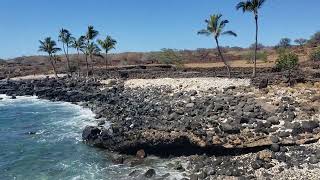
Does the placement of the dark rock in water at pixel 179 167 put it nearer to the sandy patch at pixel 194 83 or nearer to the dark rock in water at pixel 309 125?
the dark rock in water at pixel 309 125

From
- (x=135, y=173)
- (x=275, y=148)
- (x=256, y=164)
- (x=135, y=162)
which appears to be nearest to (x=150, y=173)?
(x=135, y=173)

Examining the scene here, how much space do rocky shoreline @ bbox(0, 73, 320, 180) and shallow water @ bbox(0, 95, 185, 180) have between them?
1438mm

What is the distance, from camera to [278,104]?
127 feet

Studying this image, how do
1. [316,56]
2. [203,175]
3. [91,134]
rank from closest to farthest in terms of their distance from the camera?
1. [203,175]
2. [91,134]
3. [316,56]

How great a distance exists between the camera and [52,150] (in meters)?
36.2

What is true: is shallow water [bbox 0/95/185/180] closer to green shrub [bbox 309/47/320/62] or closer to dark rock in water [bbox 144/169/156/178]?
dark rock in water [bbox 144/169/156/178]

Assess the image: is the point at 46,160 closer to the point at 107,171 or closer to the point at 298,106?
the point at 107,171

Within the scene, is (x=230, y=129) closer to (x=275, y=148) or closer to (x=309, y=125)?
(x=309, y=125)

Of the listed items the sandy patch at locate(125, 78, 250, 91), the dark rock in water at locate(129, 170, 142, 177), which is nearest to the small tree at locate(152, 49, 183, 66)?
the sandy patch at locate(125, 78, 250, 91)

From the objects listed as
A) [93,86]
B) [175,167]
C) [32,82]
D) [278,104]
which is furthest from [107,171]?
[32,82]

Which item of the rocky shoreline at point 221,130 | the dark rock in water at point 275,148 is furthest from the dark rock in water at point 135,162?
the dark rock in water at point 275,148

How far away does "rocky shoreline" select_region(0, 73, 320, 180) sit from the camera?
26766 millimetres

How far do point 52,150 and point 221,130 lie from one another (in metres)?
13.6

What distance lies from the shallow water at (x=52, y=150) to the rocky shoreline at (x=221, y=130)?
1438mm
